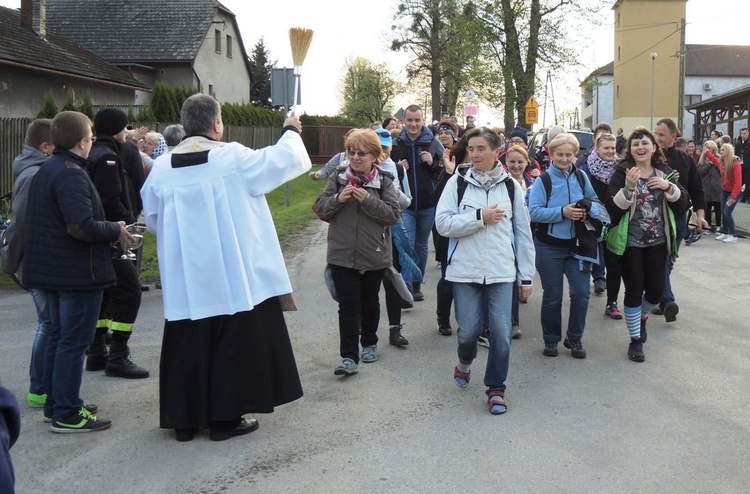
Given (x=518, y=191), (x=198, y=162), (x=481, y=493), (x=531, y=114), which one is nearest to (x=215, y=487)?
(x=481, y=493)

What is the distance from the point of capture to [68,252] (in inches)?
190

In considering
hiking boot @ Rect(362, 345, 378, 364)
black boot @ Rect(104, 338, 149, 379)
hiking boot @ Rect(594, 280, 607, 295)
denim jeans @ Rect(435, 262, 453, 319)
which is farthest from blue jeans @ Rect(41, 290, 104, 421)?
hiking boot @ Rect(594, 280, 607, 295)

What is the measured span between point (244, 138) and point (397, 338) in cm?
2207

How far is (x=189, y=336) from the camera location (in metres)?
4.73

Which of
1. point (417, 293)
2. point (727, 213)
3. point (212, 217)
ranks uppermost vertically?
point (212, 217)

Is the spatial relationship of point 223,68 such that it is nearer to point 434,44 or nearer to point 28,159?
point 434,44

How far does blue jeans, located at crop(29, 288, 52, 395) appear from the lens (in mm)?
5090

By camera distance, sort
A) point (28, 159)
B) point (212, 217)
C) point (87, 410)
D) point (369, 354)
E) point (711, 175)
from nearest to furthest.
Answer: point (212, 217)
point (87, 410)
point (28, 159)
point (369, 354)
point (711, 175)

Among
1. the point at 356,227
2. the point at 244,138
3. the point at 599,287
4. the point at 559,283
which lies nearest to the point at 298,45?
the point at 356,227

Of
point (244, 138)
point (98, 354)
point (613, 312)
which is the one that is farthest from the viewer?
point (244, 138)

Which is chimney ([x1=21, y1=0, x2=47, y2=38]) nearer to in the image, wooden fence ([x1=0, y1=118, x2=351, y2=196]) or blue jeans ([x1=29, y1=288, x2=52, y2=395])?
wooden fence ([x1=0, y1=118, x2=351, y2=196])

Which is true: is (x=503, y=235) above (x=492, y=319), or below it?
above

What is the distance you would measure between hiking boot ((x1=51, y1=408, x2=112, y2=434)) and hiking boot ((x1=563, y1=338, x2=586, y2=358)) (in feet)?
12.7

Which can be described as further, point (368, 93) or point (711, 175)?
point (368, 93)
